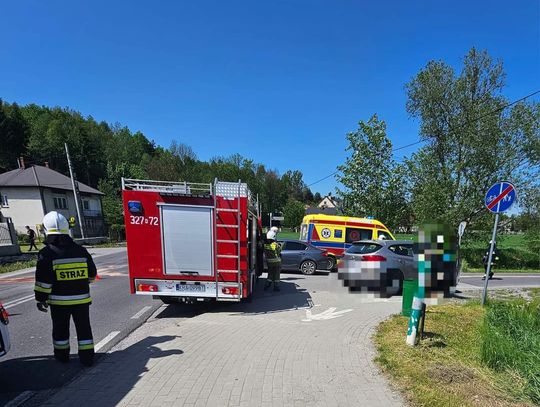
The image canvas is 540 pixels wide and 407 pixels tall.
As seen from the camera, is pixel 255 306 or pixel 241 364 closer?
pixel 241 364

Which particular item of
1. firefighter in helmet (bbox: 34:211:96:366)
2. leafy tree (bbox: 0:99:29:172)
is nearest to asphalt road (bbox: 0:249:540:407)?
firefighter in helmet (bbox: 34:211:96:366)

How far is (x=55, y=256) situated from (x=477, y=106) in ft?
80.6

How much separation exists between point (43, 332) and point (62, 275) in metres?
2.62

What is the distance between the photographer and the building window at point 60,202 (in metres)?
47.4


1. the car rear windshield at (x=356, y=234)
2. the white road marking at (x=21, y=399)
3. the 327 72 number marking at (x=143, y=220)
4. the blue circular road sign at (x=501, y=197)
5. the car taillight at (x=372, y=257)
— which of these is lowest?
the white road marking at (x=21, y=399)

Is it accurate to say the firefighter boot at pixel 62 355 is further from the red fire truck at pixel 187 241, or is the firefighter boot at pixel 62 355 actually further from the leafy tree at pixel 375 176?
the leafy tree at pixel 375 176

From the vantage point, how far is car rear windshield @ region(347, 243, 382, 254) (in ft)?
35.0

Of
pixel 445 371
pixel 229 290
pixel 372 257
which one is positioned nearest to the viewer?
pixel 445 371

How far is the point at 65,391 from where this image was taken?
4.00 metres

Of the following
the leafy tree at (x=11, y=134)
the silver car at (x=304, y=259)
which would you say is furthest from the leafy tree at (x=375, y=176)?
the leafy tree at (x=11, y=134)

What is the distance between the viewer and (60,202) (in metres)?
48.6

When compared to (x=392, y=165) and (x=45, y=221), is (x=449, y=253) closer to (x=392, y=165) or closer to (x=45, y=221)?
(x=45, y=221)

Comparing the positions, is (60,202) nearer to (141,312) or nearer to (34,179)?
(34,179)

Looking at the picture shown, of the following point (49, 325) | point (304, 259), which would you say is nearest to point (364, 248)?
point (304, 259)
